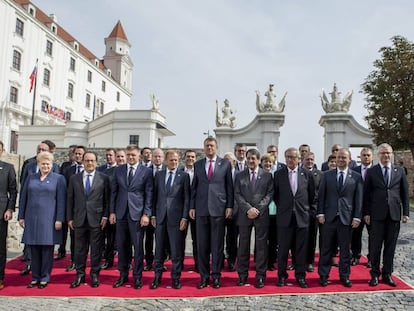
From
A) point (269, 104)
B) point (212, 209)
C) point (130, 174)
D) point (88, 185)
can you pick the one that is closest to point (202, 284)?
point (212, 209)

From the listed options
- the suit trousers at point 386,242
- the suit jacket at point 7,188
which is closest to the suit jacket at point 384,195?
the suit trousers at point 386,242

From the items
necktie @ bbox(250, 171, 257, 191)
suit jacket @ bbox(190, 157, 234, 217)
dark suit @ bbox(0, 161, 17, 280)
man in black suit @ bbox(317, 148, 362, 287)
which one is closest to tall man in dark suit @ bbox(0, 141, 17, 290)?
dark suit @ bbox(0, 161, 17, 280)

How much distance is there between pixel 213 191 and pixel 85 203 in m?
1.84

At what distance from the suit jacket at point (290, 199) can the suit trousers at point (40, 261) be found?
130 inches

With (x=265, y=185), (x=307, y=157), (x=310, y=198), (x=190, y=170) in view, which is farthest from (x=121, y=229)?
(x=307, y=157)

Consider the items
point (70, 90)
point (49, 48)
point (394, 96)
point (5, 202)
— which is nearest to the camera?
point (5, 202)

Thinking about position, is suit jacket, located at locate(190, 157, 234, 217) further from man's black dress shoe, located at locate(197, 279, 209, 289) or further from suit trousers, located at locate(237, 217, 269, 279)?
man's black dress shoe, located at locate(197, 279, 209, 289)

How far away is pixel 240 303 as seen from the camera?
4695 millimetres

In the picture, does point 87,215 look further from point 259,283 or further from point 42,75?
point 42,75

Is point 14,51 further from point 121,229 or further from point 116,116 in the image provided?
point 121,229

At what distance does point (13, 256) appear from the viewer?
7.21 meters

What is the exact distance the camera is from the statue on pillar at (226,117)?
765 inches

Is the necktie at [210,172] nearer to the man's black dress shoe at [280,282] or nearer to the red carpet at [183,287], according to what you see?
the red carpet at [183,287]

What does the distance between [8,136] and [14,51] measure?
27.1 ft
